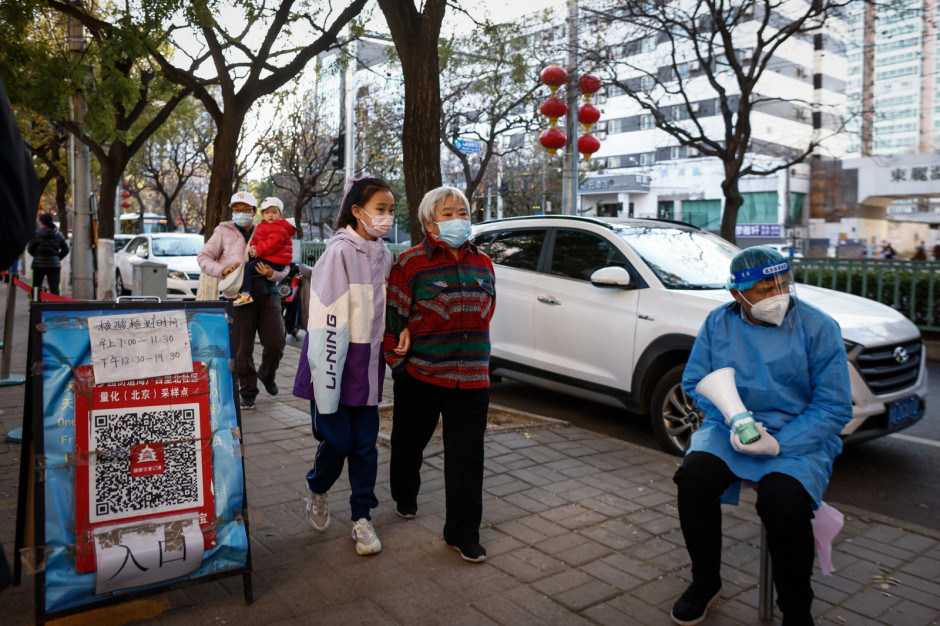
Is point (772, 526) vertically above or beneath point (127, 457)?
beneath

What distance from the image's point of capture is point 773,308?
3213 mm

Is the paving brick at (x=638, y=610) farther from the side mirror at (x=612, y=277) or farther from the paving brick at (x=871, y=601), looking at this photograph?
the side mirror at (x=612, y=277)

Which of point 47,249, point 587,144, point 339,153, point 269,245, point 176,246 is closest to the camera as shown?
point 269,245

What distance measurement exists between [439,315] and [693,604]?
1.71 meters

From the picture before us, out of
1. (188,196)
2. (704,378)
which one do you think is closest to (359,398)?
(704,378)

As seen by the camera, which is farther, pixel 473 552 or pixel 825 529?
pixel 473 552

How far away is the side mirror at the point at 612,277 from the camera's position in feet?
20.1

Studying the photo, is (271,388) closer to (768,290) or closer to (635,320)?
(635,320)

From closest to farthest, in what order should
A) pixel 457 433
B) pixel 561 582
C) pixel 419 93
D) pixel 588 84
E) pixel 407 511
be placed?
pixel 561 582
pixel 457 433
pixel 407 511
pixel 419 93
pixel 588 84

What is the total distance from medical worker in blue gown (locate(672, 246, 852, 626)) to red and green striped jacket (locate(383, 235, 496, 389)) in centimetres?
108

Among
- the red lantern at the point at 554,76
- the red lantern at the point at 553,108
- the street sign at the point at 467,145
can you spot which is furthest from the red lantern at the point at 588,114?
the street sign at the point at 467,145

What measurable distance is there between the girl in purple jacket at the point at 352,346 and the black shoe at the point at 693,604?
144 centimetres

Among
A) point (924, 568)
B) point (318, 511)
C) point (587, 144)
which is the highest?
point (587, 144)

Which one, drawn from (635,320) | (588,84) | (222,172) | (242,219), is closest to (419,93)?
(242,219)
